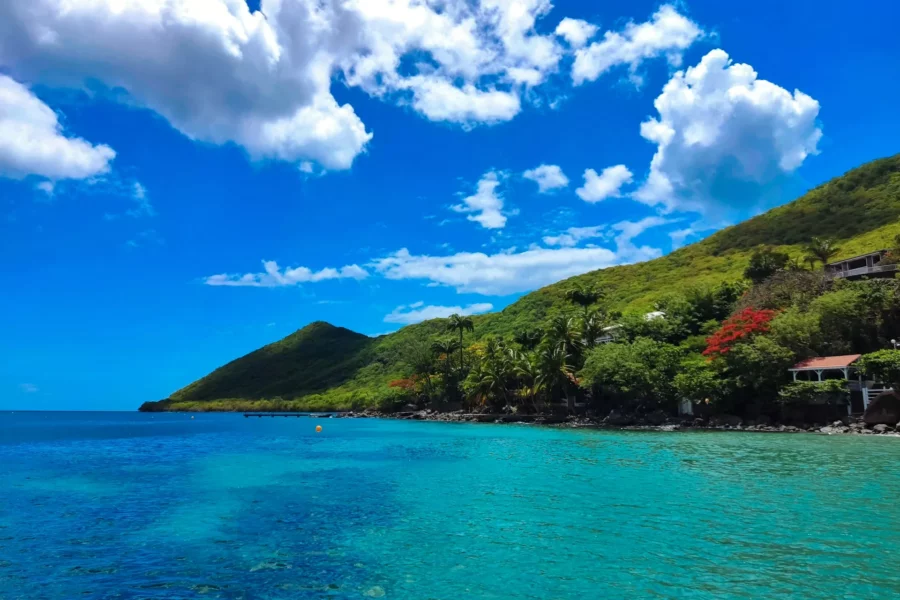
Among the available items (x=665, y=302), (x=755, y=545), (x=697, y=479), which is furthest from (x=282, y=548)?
(x=665, y=302)

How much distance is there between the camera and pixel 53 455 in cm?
4003

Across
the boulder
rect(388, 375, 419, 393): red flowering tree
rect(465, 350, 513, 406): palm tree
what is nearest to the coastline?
the boulder

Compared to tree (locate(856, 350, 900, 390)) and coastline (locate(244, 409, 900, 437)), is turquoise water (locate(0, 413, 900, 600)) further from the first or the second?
tree (locate(856, 350, 900, 390))

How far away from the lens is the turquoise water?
10.6 metres

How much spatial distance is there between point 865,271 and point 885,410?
2475cm

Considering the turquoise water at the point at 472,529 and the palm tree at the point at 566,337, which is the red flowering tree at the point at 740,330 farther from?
the turquoise water at the point at 472,529

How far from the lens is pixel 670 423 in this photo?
5150 cm

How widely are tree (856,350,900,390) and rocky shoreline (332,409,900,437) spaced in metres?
3.47

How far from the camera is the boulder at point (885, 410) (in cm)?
3775

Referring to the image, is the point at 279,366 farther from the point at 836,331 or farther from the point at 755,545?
the point at 755,545

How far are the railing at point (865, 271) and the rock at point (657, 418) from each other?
23650mm

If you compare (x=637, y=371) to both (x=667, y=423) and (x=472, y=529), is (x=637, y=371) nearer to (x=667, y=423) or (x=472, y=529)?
(x=667, y=423)

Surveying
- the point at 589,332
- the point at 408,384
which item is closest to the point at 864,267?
the point at 589,332

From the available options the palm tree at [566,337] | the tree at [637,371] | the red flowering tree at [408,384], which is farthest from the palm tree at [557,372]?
the red flowering tree at [408,384]
